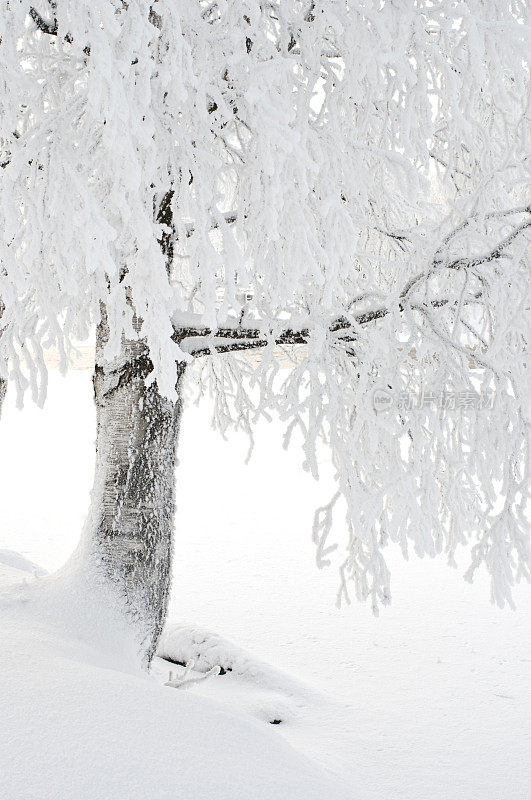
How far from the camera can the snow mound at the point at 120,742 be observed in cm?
253

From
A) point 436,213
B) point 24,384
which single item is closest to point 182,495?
point 436,213

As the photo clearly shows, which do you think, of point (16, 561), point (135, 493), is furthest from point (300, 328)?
point (16, 561)

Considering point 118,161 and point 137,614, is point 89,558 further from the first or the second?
point 118,161

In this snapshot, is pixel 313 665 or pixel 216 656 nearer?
pixel 216 656

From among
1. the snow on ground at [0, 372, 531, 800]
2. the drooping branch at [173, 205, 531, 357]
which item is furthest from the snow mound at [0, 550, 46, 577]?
the drooping branch at [173, 205, 531, 357]

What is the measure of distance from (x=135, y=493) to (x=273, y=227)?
2443 mm

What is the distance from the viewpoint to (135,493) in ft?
15.2

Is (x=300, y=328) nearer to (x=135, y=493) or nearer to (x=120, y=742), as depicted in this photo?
(x=135, y=493)

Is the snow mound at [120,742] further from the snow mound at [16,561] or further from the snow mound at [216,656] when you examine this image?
the snow mound at [16,561]

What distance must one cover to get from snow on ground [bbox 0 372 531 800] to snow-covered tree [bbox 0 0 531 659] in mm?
1351

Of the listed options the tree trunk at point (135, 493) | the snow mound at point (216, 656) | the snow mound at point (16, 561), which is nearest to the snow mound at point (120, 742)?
the tree trunk at point (135, 493)

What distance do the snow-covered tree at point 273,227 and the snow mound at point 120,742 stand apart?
4.06ft

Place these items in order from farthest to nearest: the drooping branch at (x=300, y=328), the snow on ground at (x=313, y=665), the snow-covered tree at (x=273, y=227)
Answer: the drooping branch at (x=300, y=328) → the snow on ground at (x=313, y=665) → the snow-covered tree at (x=273, y=227)

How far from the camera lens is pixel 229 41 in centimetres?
326
